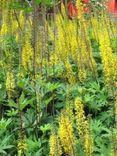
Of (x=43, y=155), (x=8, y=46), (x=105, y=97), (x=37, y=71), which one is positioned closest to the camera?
(x=43, y=155)

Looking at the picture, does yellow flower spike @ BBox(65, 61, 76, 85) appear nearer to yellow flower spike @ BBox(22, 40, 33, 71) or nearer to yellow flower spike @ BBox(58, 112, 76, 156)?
yellow flower spike @ BBox(22, 40, 33, 71)

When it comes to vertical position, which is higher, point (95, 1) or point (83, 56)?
point (95, 1)

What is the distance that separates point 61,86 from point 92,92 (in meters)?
0.26

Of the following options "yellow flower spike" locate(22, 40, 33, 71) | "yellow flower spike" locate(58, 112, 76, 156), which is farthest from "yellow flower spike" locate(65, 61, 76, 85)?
"yellow flower spike" locate(58, 112, 76, 156)

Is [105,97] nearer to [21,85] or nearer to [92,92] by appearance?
[92,92]

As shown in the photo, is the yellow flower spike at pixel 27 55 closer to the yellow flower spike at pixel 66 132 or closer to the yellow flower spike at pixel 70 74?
the yellow flower spike at pixel 70 74

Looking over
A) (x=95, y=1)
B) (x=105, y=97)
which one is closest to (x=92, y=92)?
(x=105, y=97)

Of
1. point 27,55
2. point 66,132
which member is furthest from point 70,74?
point 66,132

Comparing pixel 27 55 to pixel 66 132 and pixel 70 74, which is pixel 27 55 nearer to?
pixel 70 74

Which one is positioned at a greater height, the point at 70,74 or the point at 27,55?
the point at 27,55

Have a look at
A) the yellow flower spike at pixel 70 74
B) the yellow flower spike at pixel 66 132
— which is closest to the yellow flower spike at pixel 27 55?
the yellow flower spike at pixel 70 74

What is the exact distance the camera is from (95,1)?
1022 centimetres

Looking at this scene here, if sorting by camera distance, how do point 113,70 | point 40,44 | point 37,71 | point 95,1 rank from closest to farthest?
point 113,70 < point 37,71 < point 40,44 < point 95,1

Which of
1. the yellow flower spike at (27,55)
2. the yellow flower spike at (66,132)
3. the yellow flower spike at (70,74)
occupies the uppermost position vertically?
the yellow flower spike at (27,55)
